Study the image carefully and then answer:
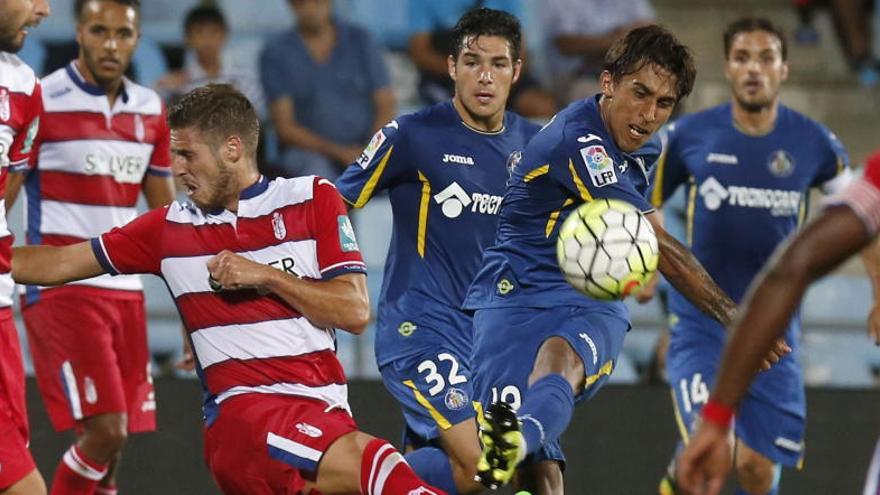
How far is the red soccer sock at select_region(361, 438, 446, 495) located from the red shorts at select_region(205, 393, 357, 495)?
131mm

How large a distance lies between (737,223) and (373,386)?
6.90 ft

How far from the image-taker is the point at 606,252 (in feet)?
15.0

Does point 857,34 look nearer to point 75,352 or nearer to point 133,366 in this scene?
point 133,366

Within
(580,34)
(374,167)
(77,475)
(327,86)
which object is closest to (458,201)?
(374,167)

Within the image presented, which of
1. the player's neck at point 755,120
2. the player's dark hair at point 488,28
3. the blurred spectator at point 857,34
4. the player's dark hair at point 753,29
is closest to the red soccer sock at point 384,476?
the player's dark hair at point 488,28

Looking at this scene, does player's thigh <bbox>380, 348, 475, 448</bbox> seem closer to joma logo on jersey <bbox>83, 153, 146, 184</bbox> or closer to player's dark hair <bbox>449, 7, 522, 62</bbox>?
player's dark hair <bbox>449, 7, 522, 62</bbox>

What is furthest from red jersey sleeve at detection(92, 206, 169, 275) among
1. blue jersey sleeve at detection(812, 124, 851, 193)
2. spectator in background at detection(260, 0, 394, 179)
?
spectator in background at detection(260, 0, 394, 179)

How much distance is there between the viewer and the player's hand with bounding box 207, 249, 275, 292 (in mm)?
4250

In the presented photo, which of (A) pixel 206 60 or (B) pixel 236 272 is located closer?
(B) pixel 236 272

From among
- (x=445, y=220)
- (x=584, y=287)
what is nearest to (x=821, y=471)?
(x=445, y=220)

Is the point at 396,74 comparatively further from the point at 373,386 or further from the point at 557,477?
the point at 557,477

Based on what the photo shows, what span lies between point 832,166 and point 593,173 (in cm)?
244

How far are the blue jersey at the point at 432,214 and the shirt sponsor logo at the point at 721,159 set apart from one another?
4.67ft

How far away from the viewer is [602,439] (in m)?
7.44
